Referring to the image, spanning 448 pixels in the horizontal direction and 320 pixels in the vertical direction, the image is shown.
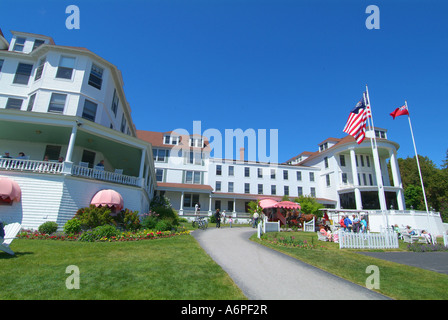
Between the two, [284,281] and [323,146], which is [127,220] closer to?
[284,281]

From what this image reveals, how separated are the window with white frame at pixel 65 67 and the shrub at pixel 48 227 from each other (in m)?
11.9

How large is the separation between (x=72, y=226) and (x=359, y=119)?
18803 millimetres

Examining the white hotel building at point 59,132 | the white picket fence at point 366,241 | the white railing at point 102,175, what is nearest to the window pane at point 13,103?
the white hotel building at point 59,132

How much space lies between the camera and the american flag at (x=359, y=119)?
51.1 feet

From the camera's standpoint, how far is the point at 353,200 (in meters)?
40.9

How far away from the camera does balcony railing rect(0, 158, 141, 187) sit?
1334 cm

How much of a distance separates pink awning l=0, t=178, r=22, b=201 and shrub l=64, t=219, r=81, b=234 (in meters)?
2.97

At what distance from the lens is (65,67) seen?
61.0ft

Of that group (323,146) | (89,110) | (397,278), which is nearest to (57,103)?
(89,110)

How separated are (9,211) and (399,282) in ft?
57.2

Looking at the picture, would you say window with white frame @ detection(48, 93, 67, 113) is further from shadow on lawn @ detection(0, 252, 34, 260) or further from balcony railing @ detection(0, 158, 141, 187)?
shadow on lawn @ detection(0, 252, 34, 260)

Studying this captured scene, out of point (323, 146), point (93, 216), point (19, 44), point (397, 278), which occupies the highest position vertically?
point (19, 44)
